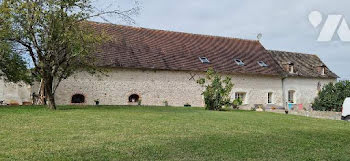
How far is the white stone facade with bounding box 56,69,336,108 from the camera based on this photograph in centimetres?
2062

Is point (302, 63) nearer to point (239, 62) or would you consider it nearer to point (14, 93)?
point (239, 62)

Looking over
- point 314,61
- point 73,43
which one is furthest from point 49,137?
point 314,61

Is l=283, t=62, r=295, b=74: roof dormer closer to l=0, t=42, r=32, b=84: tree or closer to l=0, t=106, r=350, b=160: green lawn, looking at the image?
l=0, t=106, r=350, b=160: green lawn

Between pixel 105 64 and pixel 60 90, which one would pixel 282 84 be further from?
pixel 60 90

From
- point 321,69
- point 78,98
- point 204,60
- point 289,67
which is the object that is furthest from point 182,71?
point 321,69

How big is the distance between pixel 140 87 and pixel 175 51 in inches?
162

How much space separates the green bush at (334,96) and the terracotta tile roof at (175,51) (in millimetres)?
4180

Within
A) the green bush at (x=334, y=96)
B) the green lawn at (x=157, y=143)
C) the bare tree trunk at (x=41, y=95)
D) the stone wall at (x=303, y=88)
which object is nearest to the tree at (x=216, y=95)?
the green bush at (x=334, y=96)

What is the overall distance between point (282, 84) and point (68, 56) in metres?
19.1

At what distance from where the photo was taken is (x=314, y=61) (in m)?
30.5

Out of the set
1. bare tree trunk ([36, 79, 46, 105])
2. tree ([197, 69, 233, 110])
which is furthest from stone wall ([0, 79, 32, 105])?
tree ([197, 69, 233, 110])

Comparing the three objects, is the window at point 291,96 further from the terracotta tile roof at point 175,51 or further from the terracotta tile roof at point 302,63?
the terracotta tile roof at point 175,51

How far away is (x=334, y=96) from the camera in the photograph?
73.5 ft

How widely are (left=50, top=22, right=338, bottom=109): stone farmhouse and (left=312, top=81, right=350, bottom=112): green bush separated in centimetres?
385
